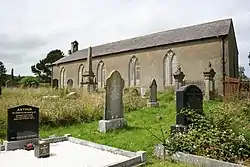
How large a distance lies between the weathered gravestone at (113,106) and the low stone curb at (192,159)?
324 cm

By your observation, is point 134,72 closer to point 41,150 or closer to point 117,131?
point 117,131

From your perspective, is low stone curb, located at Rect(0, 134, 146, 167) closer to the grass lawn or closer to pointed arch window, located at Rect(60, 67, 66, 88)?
the grass lawn

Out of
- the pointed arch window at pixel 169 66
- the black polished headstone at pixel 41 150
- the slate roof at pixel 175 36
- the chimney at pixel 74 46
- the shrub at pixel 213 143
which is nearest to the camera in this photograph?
the shrub at pixel 213 143

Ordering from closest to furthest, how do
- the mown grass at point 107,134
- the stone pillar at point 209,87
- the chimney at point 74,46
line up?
the mown grass at point 107,134 → the stone pillar at point 209,87 → the chimney at point 74,46

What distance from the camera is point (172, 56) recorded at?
30453 millimetres

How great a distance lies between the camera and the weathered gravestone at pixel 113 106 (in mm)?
9406

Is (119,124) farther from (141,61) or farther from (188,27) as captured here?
(188,27)

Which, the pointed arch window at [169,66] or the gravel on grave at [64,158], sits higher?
the pointed arch window at [169,66]

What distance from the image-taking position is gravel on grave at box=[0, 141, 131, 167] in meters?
5.59

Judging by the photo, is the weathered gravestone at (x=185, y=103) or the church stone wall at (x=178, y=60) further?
the church stone wall at (x=178, y=60)

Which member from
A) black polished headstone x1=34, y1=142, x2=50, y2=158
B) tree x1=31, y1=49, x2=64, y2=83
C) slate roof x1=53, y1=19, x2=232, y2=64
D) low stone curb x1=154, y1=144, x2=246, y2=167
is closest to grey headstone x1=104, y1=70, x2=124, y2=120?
black polished headstone x1=34, y1=142, x2=50, y2=158

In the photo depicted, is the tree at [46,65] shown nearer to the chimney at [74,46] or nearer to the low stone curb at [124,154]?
the chimney at [74,46]

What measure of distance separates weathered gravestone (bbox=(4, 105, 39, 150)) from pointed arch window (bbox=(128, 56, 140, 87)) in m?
27.0

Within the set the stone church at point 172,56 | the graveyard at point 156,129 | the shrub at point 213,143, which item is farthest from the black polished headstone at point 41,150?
the stone church at point 172,56
